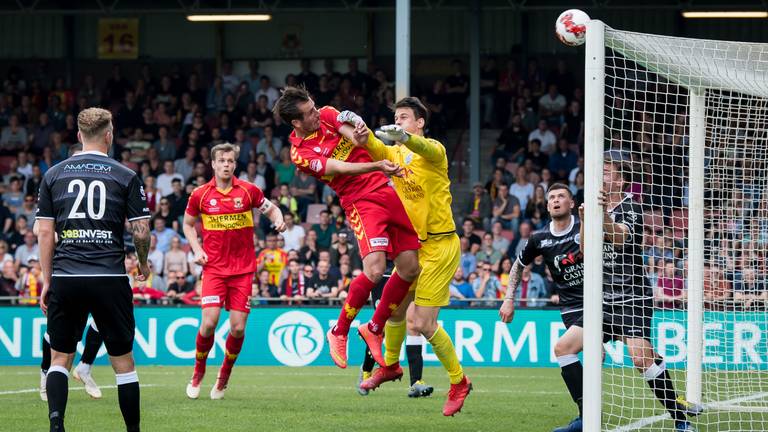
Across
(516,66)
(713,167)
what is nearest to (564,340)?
(713,167)

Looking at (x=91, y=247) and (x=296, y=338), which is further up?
(x=91, y=247)

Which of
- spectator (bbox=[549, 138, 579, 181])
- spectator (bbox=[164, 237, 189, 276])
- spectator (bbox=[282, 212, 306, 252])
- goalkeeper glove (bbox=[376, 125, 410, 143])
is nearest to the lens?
goalkeeper glove (bbox=[376, 125, 410, 143])

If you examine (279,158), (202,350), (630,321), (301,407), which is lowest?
(301,407)

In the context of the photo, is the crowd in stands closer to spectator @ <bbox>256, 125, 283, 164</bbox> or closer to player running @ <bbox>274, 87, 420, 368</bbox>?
spectator @ <bbox>256, 125, 283, 164</bbox>

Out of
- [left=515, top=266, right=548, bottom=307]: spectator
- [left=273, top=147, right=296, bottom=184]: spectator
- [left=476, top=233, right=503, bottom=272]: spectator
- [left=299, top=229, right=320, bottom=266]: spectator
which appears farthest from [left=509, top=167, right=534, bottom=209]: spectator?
[left=273, top=147, right=296, bottom=184]: spectator

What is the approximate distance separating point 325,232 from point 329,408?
10.8 meters

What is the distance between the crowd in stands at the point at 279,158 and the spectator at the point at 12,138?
3cm

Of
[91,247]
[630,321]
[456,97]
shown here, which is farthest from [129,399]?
[456,97]

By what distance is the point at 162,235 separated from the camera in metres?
21.9

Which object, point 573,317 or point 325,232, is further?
point 325,232

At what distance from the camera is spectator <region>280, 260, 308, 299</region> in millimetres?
19312

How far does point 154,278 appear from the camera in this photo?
2078 centimetres

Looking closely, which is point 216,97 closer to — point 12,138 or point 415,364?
point 12,138

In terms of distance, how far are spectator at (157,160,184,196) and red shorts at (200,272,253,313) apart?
11980mm
